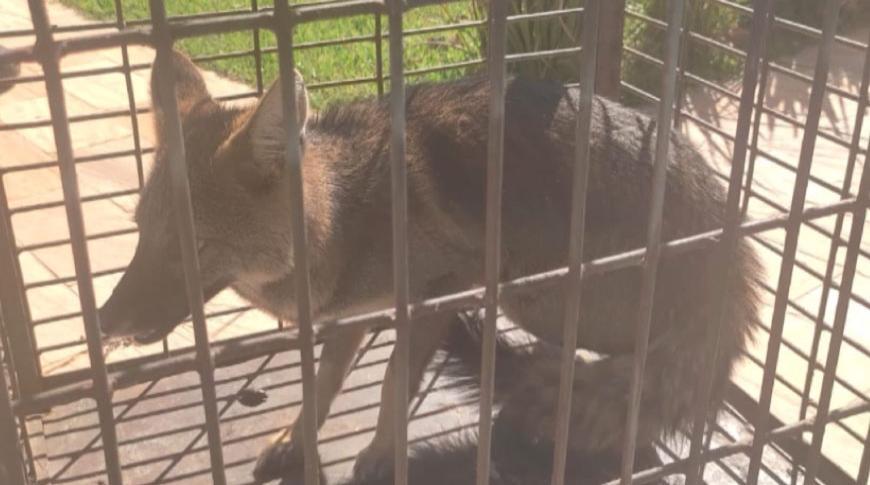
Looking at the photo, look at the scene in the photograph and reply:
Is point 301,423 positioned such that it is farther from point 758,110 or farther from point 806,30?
point 806,30

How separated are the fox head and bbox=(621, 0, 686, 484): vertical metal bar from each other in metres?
0.72

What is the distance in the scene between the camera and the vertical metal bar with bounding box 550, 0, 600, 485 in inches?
54.6

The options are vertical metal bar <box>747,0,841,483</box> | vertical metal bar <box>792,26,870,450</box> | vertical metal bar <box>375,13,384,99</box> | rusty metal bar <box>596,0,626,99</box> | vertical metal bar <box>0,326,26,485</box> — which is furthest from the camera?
rusty metal bar <box>596,0,626,99</box>

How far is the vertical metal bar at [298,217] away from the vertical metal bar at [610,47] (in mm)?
1902

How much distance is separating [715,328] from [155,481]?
1.51m

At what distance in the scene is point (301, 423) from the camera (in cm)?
259

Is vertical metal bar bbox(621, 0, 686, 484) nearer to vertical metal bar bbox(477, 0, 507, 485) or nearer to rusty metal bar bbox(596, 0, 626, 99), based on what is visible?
vertical metal bar bbox(477, 0, 507, 485)

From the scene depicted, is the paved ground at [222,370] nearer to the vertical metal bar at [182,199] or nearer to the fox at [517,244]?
the fox at [517,244]

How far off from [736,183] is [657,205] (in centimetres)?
14

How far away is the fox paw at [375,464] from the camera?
100 inches

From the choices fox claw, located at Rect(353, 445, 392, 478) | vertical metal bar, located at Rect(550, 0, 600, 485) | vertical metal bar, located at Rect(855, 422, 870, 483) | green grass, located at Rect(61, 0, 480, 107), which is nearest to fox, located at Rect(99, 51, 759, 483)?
fox claw, located at Rect(353, 445, 392, 478)

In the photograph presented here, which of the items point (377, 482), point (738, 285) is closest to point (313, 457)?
point (377, 482)

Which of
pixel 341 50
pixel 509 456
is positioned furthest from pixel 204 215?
pixel 341 50

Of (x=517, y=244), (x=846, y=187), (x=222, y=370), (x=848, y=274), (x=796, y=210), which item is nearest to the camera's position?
(x=796, y=210)
